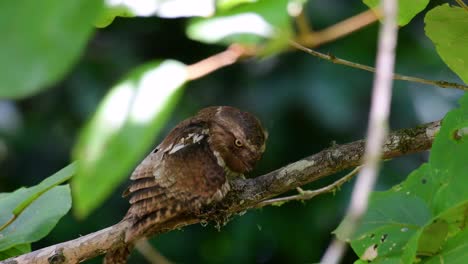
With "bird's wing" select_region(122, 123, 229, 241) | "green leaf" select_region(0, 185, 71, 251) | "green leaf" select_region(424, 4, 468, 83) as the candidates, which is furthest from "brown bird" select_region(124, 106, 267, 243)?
"green leaf" select_region(424, 4, 468, 83)

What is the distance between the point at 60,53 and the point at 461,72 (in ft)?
3.94

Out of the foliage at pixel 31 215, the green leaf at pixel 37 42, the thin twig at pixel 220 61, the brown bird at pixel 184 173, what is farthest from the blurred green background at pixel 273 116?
the green leaf at pixel 37 42

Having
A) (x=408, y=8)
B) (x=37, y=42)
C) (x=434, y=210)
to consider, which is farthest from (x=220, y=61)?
(x=434, y=210)

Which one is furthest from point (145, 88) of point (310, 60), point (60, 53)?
point (310, 60)

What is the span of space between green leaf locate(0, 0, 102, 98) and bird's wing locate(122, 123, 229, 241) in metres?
1.41

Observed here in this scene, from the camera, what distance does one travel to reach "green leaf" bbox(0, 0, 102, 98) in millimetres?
579

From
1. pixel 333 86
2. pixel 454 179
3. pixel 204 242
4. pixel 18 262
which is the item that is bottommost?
pixel 454 179

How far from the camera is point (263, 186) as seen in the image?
1973 mm

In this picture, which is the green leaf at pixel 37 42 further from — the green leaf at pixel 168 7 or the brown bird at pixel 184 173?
the brown bird at pixel 184 173

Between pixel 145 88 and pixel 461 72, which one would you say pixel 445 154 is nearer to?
pixel 461 72

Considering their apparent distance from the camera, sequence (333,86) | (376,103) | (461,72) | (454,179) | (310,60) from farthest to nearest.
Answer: (310,60) → (333,86) → (461,72) → (454,179) → (376,103)

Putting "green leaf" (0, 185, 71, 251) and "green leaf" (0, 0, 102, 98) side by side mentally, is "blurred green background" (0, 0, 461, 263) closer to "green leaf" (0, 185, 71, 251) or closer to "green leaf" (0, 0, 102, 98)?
"green leaf" (0, 185, 71, 251)

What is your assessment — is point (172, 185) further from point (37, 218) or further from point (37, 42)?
point (37, 42)

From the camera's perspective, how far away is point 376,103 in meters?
0.59
